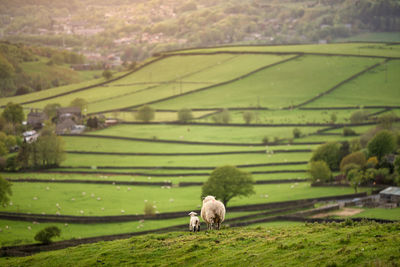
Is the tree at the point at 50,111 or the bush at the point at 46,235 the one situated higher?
the tree at the point at 50,111

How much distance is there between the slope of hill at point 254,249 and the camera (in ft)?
61.1

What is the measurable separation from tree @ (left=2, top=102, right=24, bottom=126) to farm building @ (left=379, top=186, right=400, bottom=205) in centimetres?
8400

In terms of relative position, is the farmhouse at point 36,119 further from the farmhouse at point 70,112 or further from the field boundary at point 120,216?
the field boundary at point 120,216

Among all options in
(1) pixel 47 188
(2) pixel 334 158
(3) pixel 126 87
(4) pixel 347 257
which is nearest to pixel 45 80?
(3) pixel 126 87

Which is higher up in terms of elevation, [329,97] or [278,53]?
[278,53]

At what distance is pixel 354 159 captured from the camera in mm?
70125

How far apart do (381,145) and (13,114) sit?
78305 mm

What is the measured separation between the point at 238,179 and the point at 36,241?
2236 centimetres

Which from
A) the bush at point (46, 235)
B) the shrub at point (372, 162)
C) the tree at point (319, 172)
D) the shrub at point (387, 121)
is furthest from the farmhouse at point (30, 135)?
the shrub at point (387, 121)

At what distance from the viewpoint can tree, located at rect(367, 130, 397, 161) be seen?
72.9 m

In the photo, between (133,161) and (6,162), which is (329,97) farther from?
(6,162)

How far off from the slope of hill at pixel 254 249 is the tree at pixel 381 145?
5065cm

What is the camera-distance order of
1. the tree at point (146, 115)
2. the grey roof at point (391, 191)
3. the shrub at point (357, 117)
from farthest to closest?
the tree at point (146, 115) → the shrub at point (357, 117) → the grey roof at point (391, 191)

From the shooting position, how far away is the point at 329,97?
128500 millimetres
